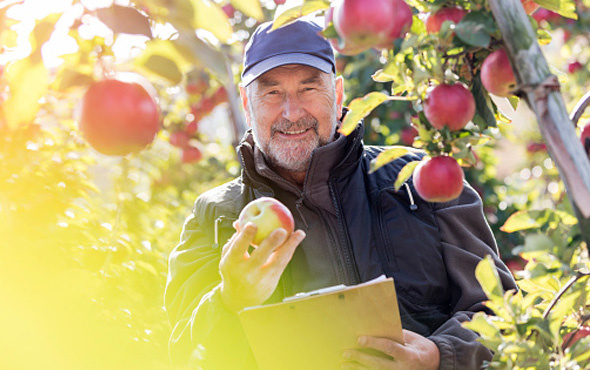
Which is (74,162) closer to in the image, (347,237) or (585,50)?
(347,237)

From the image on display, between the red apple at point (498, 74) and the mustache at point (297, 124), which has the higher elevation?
the mustache at point (297, 124)

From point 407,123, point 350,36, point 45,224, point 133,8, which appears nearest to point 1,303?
point 133,8

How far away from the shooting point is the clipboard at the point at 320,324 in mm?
1302

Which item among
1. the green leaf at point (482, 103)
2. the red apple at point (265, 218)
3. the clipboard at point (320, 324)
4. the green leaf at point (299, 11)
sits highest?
the green leaf at point (299, 11)

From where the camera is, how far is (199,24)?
2.50 ft

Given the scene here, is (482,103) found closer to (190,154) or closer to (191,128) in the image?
(190,154)

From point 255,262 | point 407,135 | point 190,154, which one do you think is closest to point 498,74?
point 255,262

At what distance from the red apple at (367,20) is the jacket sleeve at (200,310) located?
84 cm

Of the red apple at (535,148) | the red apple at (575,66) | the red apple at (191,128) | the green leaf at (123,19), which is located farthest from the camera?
the red apple at (535,148)

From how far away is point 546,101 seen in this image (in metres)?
0.82

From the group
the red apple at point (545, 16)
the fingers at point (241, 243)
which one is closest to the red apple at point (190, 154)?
the red apple at point (545, 16)

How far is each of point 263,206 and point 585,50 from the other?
14.2 feet

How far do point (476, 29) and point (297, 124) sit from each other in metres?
1.18

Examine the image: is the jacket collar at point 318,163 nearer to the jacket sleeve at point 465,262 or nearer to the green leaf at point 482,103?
the jacket sleeve at point 465,262
